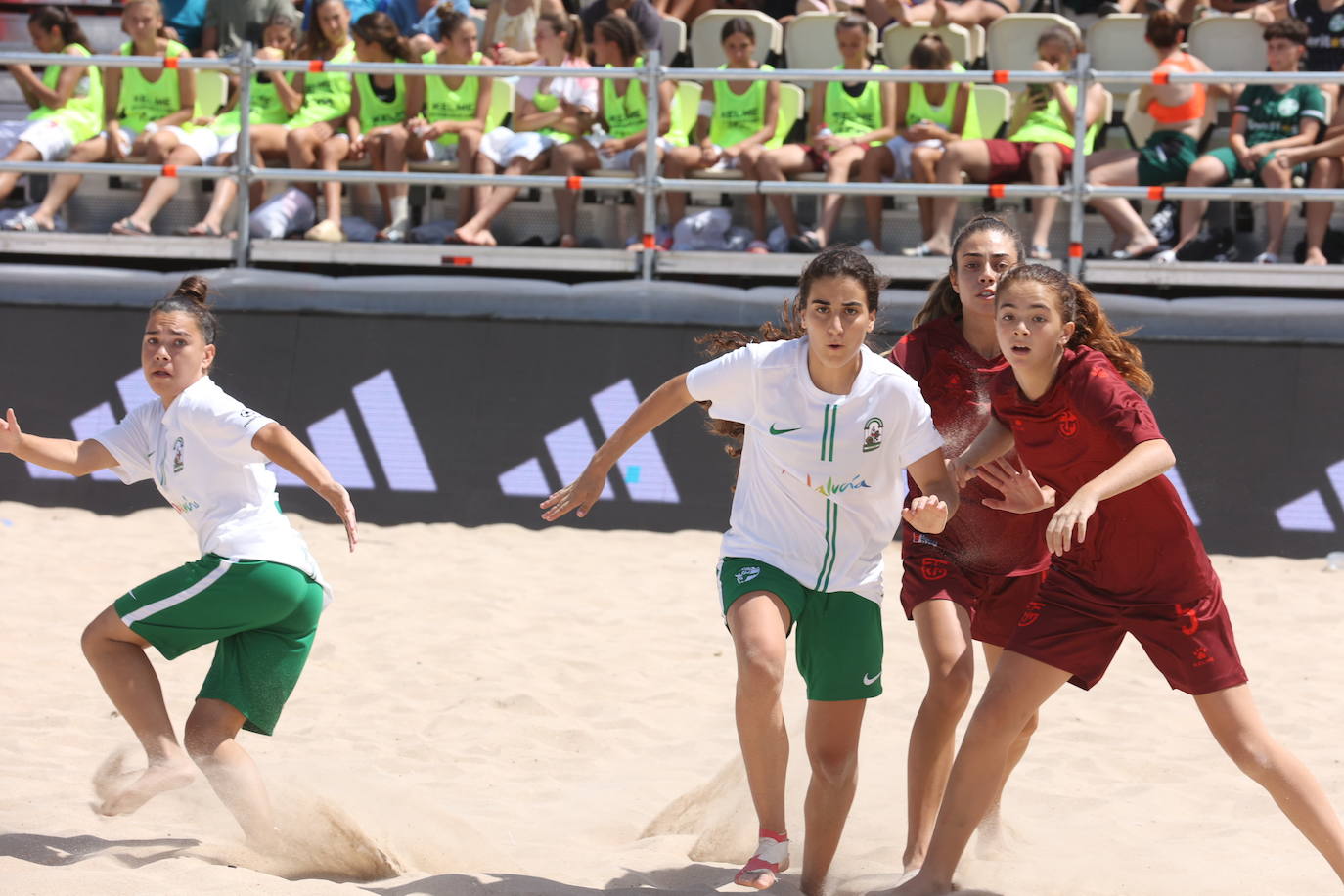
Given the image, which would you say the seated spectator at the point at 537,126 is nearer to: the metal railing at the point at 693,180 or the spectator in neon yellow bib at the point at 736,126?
the metal railing at the point at 693,180

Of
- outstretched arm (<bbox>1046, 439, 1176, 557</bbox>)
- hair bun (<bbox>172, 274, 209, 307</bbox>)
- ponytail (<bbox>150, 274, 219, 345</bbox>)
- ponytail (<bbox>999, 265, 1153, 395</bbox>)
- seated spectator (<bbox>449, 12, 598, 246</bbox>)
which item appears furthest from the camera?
seated spectator (<bbox>449, 12, 598, 246</bbox>)

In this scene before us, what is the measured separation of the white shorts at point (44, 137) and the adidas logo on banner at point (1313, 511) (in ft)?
24.1

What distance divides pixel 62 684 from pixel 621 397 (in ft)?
11.3

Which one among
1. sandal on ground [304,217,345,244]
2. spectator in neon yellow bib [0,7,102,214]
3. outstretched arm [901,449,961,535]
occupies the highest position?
spectator in neon yellow bib [0,7,102,214]

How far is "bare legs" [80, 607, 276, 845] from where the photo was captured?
3.83 metres

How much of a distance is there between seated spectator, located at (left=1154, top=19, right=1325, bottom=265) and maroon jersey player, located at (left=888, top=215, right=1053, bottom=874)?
172 inches

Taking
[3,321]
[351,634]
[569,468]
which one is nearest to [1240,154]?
A: [569,468]

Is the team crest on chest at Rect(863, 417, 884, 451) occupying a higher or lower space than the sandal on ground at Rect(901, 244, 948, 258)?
higher

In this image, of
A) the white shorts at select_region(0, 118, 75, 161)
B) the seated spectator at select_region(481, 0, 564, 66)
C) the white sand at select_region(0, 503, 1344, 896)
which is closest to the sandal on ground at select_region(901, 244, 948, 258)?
the white sand at select_region(0, 503, 1344, 896)

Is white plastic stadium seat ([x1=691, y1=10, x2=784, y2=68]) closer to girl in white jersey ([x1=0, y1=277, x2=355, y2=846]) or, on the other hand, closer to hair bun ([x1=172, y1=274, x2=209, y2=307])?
hair bun ([x1=172, y1=274, x2=209, y2=307])

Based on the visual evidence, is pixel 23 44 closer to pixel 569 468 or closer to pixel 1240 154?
pixel 569 468

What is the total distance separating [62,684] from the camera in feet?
18.3

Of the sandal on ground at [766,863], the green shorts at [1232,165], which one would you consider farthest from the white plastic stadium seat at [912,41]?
the sandal on ground at [766,863]

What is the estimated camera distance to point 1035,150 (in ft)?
26.5
